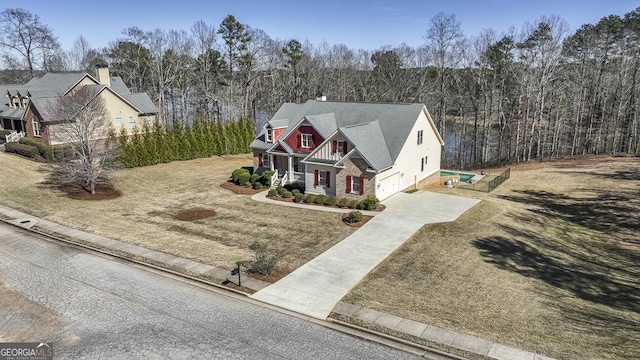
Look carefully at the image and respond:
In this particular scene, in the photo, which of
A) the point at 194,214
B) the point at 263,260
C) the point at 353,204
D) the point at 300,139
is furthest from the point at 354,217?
the point at 194,214

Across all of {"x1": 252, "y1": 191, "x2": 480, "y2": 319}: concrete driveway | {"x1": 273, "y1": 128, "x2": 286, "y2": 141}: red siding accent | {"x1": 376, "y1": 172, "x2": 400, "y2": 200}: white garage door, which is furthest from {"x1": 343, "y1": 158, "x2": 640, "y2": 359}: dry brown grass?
{"x1": 273, "y1": 128, "x2": 286, "y2": 141}: red siding accent

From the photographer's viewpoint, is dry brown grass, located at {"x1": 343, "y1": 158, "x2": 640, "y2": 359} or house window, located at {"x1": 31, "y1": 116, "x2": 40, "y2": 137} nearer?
dry brown grass, located at {"x1": 343, "y1": 158, "x2": 640, "y2": 359}

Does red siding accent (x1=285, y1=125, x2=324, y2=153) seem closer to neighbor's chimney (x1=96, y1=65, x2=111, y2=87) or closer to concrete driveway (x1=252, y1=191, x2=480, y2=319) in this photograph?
concrete driveway (x1=252, y1=191, x2=480, y2=319)

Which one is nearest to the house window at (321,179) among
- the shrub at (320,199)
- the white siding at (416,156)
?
the shrub at (320,199)

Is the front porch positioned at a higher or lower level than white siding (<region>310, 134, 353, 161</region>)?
lower

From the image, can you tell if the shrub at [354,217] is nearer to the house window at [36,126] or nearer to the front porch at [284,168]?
the front porch at [284,168]

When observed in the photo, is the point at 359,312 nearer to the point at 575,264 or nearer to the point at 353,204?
the point at 575,264
